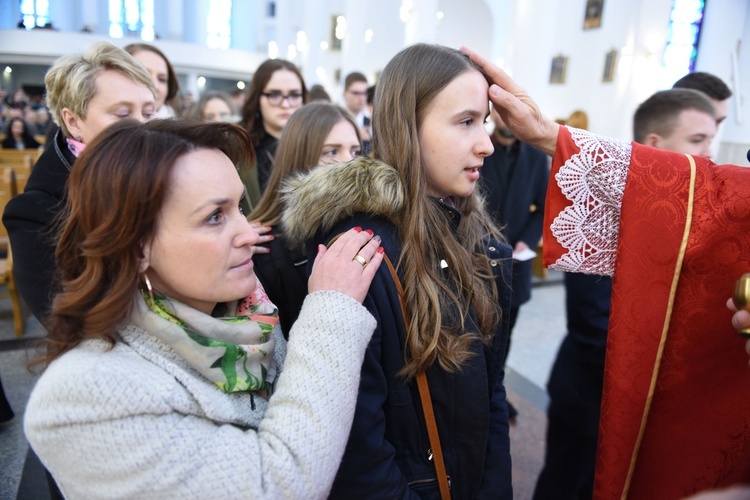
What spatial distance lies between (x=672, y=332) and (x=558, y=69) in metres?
13.4

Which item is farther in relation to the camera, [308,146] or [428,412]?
[308,146]

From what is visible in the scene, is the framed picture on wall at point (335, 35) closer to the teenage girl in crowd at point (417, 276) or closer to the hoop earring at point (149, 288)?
the teenage girl in crowd at point (417, 276)

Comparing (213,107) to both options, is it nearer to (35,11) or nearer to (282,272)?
(282,272)

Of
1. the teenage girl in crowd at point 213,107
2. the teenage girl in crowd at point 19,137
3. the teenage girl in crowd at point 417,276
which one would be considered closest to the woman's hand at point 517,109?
the teenage girl in crowd at point 417,276

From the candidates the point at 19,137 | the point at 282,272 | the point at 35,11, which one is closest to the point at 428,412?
the point at 282,272

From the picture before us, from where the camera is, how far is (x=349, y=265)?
1.13m

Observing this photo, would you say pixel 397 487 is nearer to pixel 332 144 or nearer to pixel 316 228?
pixel 316 228

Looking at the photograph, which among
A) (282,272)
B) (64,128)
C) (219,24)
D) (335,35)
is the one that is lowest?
(282,272)

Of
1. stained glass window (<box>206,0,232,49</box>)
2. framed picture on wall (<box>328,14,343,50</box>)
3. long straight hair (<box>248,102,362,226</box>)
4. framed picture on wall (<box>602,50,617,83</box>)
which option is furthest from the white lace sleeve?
stained glass window (<box>206,0,232,49</box>)

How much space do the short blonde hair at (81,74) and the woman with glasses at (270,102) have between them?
1.11 meters

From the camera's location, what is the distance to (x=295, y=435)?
36.5 inches

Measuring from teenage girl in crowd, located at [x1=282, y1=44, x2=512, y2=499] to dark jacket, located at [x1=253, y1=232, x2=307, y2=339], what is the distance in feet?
1.44

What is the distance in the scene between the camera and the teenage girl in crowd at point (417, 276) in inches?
46.9

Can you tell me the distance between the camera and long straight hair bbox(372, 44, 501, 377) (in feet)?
4.02
